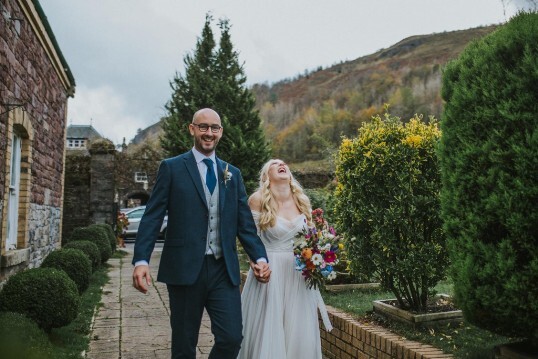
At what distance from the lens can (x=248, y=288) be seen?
14.2ft

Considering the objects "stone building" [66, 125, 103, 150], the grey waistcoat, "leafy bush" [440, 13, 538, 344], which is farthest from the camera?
"stone building" [66, 125, 103, 150]

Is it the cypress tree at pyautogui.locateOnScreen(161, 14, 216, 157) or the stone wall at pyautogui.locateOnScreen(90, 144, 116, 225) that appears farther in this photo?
the cypress tree at pyautogui.locateOnScreen(161, 14, 216, 157)

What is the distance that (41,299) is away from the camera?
5273mm

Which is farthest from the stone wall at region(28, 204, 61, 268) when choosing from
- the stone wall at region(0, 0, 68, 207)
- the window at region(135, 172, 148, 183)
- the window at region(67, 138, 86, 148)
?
the window at region(67, 138, 86, 148)

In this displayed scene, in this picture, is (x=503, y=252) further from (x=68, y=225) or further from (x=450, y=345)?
(x=68, y=225)

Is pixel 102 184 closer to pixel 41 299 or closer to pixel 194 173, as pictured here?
pixel 41 299

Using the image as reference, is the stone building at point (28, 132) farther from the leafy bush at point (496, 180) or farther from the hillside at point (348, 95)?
the hillside at point (348, 95)

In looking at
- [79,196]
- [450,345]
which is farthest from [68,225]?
[450,345]

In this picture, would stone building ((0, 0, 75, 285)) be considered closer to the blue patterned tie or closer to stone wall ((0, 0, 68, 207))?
stone wall ((0, 0, 68, 207))

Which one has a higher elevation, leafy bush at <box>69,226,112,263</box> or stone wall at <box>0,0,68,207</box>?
stone wall at <box>0,0,68,207</box>

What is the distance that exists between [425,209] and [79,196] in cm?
1419

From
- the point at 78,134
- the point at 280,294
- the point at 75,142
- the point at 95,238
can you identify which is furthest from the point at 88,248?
the point at 78,134

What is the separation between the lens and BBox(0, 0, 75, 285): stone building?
615 cm

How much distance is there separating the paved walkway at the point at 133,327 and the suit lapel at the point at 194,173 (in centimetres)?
236
